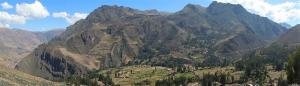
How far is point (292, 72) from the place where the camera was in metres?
123

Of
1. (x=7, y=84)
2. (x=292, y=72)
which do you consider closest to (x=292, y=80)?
(x=292, y=72)

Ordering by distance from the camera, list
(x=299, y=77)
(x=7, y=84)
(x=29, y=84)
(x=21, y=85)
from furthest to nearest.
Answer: (x=29, y=84), (x=21, y=85), (x=7, y=84), (x=299, y=77)

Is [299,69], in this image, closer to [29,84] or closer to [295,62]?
[295,62]

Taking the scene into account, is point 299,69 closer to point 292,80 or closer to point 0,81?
point 292,80

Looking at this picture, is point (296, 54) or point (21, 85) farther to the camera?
point (21, 85)

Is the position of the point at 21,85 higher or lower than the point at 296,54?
lower

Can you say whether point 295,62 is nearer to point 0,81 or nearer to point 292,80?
point 292,80

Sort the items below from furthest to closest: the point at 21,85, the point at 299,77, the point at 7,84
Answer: the point at 21,85, the point at 7,84, the point at 299,77

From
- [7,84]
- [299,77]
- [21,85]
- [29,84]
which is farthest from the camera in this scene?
[29,84]

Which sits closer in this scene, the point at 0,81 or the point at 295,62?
the point at 295,62

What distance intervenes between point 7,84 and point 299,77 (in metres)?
95.9

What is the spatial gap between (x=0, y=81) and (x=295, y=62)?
97757 millimetres

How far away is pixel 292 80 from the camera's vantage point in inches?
4813

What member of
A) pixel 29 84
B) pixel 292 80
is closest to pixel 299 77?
pixel 292 80
